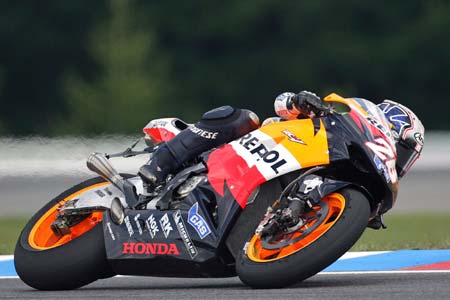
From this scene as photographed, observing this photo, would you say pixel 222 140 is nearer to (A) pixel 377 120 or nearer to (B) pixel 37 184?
(A) pixel 377 120

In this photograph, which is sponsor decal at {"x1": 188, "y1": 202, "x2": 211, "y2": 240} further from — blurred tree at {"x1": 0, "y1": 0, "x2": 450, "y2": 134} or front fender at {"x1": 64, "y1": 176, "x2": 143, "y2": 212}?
blurred tree at {"x1": 0, "y1": 0, "x2": 450, "y2": 134}

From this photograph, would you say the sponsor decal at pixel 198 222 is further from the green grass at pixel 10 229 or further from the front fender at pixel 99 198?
the green grass at pixel 10 229

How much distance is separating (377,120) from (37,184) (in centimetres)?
767

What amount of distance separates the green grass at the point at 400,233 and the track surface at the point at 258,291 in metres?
1.95

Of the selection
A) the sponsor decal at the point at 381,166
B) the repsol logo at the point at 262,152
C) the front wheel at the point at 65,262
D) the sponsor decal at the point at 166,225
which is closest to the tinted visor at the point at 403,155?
the sponsor decal at the point at 381,166

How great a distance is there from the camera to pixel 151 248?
7105 mm

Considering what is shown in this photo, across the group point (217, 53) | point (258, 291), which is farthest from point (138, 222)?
point (217, 53)

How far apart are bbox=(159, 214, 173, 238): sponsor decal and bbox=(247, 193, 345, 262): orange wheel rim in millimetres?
481

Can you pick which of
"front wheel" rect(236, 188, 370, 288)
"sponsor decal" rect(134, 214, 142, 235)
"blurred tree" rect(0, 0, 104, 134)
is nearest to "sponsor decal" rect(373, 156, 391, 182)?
"front wheel" rect(236, 188, 370, 288)

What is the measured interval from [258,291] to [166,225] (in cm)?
71

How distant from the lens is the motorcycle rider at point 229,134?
720cm

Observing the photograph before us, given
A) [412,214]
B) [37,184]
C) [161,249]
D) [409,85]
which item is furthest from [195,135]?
[409,85]

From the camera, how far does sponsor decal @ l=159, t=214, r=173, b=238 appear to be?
7.08 metres

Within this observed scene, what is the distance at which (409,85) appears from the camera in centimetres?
3288
